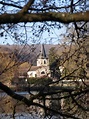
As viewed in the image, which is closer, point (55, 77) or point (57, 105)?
point (55, 77)

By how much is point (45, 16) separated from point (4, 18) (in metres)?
0.30

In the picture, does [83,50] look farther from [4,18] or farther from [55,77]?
[4,18]

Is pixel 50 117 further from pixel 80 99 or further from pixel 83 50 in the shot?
pixel 83 50

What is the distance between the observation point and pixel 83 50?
15.6ft

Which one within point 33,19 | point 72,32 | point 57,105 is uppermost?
point 33,19

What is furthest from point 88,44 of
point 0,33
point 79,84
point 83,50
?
point 0,33

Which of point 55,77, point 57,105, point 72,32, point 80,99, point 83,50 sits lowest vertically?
point 57,105

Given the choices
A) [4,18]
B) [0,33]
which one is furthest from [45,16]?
[0,33]

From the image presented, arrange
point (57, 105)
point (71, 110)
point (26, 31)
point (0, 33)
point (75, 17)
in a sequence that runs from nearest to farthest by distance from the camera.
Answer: point (75, 17), point (0, 33), point (26, 31), point (71, 110), point (57, 105)

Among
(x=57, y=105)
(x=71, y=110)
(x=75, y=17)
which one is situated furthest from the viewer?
(x=57, y=105)

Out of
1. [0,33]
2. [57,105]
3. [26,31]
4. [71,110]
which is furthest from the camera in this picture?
[57,105]

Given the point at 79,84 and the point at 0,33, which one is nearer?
the point at 0,33

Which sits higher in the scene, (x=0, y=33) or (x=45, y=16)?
(x=45, y=16)

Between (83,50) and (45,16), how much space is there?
257 cm
